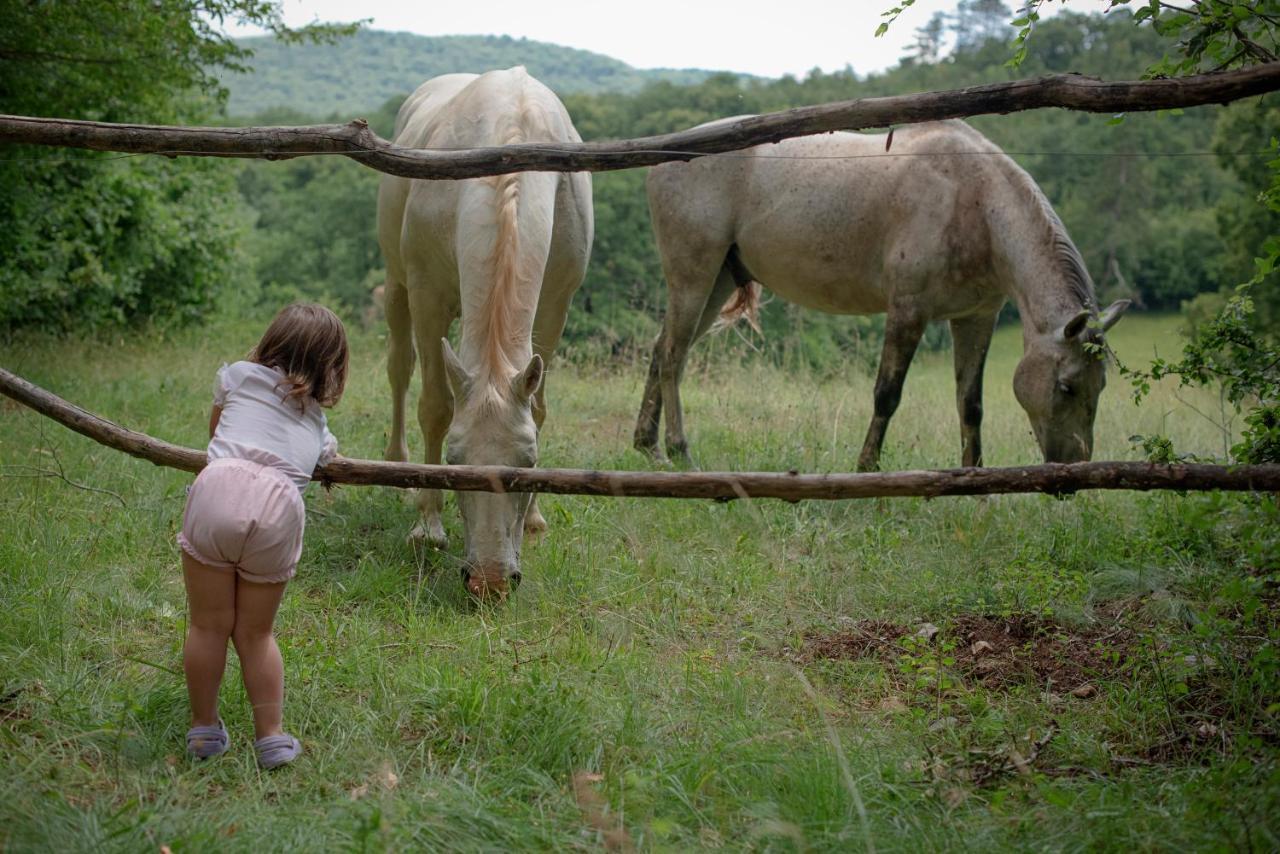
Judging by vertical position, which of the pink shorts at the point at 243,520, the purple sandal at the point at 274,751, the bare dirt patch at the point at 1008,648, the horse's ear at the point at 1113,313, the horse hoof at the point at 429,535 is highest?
the horse's ear at the point at 1113,313

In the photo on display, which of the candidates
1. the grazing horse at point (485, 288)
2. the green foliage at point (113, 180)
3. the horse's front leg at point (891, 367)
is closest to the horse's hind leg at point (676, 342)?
the horse's front leg at point (891, 367)

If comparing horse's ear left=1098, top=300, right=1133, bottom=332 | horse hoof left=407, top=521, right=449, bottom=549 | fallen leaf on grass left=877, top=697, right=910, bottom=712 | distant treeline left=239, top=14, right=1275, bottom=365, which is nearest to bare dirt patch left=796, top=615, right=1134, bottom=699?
fallen leaf on grass left=877, top=697, right=910, bottom=712

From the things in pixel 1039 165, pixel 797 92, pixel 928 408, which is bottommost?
pixel 928 408

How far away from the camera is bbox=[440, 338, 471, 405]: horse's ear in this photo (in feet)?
14.3

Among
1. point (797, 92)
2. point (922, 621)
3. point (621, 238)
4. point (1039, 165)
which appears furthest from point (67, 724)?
point (797, 92)

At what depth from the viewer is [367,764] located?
3131 millimetres

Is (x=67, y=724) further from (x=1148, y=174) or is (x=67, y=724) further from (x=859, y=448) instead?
(x=1148, y=174)

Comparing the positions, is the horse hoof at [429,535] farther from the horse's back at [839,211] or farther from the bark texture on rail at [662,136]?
the horse's back at [839,211]

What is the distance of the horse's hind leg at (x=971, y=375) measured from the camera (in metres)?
7.21

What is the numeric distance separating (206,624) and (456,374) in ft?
5.36

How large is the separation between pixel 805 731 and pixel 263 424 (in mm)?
2033

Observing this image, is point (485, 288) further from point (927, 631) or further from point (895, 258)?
point (895, 258)

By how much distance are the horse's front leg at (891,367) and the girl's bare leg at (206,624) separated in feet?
15.3

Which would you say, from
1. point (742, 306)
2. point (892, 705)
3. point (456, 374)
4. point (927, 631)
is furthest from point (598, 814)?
point (742, 306)
